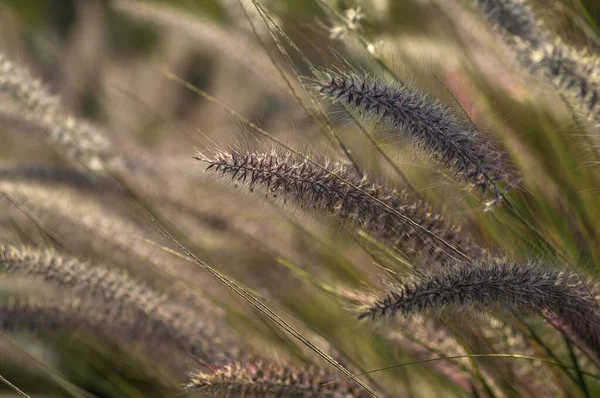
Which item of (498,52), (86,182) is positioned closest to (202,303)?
(86,182)

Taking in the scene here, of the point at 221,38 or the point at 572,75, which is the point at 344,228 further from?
the point at 221,38

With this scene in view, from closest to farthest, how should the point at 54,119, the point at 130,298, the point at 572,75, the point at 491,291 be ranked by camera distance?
the point at 491,291 → the point at 572,75 → the point at 130,298 → the point at 54,119

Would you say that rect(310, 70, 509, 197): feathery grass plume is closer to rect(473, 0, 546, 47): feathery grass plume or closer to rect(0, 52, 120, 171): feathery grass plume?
rect(473, 0, 546, 47): feathery grass plume

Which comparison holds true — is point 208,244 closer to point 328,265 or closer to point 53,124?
point 328,265

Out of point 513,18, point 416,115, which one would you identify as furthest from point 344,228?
point 513,18

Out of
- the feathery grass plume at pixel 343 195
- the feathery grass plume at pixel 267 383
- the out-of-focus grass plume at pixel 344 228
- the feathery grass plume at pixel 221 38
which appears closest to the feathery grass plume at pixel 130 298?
the out-of-focus grass plume at pixel 344 228

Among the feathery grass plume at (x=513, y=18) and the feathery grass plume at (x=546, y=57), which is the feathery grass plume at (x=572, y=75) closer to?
the feathery grass plume at (x=546, y=57)

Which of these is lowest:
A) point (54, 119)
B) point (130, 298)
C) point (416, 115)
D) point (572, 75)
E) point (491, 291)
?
point (130, 298)
